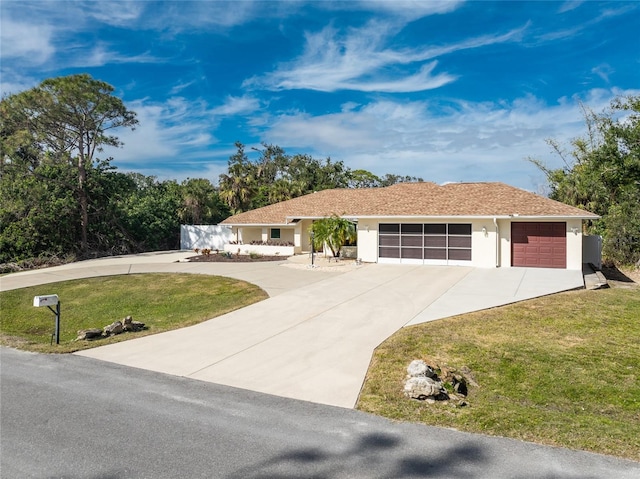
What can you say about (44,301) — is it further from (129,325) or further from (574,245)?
(574,245)

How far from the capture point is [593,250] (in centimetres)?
2098

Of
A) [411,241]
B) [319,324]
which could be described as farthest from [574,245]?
[319,324]

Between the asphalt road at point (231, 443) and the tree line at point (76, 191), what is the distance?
25.1m

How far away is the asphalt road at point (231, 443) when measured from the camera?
165 inches

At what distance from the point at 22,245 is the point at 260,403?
88.8ft

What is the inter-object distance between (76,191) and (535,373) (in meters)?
31.3

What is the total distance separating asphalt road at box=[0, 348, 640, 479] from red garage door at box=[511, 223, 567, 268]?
52.4ft

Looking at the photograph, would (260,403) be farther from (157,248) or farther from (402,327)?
(157,248)

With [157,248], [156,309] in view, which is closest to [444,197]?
[156,309]

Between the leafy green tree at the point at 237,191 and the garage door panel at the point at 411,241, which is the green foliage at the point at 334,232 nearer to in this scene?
the garage door panel at the point at 411,241

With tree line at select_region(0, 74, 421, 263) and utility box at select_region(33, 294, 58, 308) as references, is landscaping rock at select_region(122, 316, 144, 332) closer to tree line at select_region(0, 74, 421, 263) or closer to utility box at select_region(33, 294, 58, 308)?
utility box at select_region(33, 294, 58, 308)

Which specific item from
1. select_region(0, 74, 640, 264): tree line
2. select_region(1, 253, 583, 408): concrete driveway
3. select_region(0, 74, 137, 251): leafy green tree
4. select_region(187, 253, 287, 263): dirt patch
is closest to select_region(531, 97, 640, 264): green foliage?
select_region(0, 74, 640, 264): tree line

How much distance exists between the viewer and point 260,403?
19.5 feet

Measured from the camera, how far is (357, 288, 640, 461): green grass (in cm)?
512
